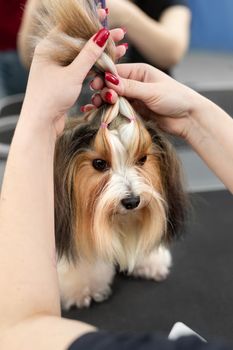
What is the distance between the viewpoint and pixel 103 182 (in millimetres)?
928

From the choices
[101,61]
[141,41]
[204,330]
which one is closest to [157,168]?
[101,61]

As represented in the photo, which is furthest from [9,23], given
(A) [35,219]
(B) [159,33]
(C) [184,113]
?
(A) [35,219]

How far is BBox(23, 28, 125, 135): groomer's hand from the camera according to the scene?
774 millimetres

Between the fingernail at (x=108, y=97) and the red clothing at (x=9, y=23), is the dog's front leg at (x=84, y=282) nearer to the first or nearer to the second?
the fingernail at (x=108, y=97)

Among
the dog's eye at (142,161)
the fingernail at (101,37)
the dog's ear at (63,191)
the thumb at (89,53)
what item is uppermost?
the fingernail at (101,37)

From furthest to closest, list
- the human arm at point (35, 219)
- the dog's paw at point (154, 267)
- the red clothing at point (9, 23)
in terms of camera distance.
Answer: the red clothing at point (9, 23) → the dog's paw at point (154, 267) → the human arm at point (35, 219)

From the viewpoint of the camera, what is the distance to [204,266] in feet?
3.98

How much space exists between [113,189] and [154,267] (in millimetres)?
389

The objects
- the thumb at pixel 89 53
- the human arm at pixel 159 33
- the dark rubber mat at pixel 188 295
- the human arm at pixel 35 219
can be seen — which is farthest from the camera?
the human arm at pixel 159 33

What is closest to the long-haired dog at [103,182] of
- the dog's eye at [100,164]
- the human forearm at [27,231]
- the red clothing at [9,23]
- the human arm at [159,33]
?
the dog's eye at [100,164]

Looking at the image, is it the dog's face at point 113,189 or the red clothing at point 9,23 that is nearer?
the dog's face at point 113,189

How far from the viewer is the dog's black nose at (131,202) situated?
Result: 2.98 ft

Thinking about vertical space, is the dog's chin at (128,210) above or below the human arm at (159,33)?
below

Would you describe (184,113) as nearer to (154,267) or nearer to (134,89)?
(134,89)
